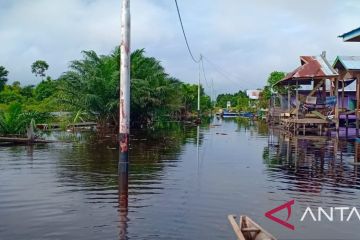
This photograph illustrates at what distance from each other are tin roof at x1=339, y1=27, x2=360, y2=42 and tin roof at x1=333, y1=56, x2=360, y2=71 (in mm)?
13828

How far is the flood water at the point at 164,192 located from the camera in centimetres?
751

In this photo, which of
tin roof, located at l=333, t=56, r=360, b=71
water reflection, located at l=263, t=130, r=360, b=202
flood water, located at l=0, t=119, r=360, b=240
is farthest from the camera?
tin roof, located at l=333, t=56, r=360, b=71

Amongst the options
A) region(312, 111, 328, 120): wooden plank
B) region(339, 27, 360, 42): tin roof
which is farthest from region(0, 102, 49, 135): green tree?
region(312, 111, 328, 120): wooden plank

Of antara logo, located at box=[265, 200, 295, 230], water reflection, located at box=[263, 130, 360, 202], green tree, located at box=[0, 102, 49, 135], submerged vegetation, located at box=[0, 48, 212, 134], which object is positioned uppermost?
submerged vegetation, located at box=[0, 48, 212, 134]

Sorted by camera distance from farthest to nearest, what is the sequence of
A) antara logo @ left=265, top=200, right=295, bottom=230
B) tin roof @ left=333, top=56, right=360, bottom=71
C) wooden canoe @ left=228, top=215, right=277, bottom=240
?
1. tin roof @ left=333, top=56, right=360, bottom=71
2. antara logo @ left=265, top=200, right=295, bottom=230
3. wooden canoe @ left=228, top=215, right=277, bottom=240

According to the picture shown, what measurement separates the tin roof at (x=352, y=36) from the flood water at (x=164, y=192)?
4395mm

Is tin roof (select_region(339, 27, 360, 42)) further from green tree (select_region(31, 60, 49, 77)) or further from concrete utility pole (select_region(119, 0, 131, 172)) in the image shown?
green tree (select_region(31, 60, 49, 77))

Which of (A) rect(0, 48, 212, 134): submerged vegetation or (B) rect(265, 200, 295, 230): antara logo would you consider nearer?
(B) rect(265, 200, 295, 230): antara logo

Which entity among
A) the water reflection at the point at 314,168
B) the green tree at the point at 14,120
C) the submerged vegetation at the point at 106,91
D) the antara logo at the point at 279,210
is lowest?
the antara logo at the point at 279,210

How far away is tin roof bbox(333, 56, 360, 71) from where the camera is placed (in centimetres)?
3053

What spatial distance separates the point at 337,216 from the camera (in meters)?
8.48

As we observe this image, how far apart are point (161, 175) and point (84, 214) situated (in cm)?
458

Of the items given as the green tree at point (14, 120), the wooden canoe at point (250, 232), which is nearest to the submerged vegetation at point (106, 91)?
the green tree at point (14, 120)

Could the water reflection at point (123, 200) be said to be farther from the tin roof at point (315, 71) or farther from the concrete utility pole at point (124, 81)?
the tin roof at point (315, 71)
